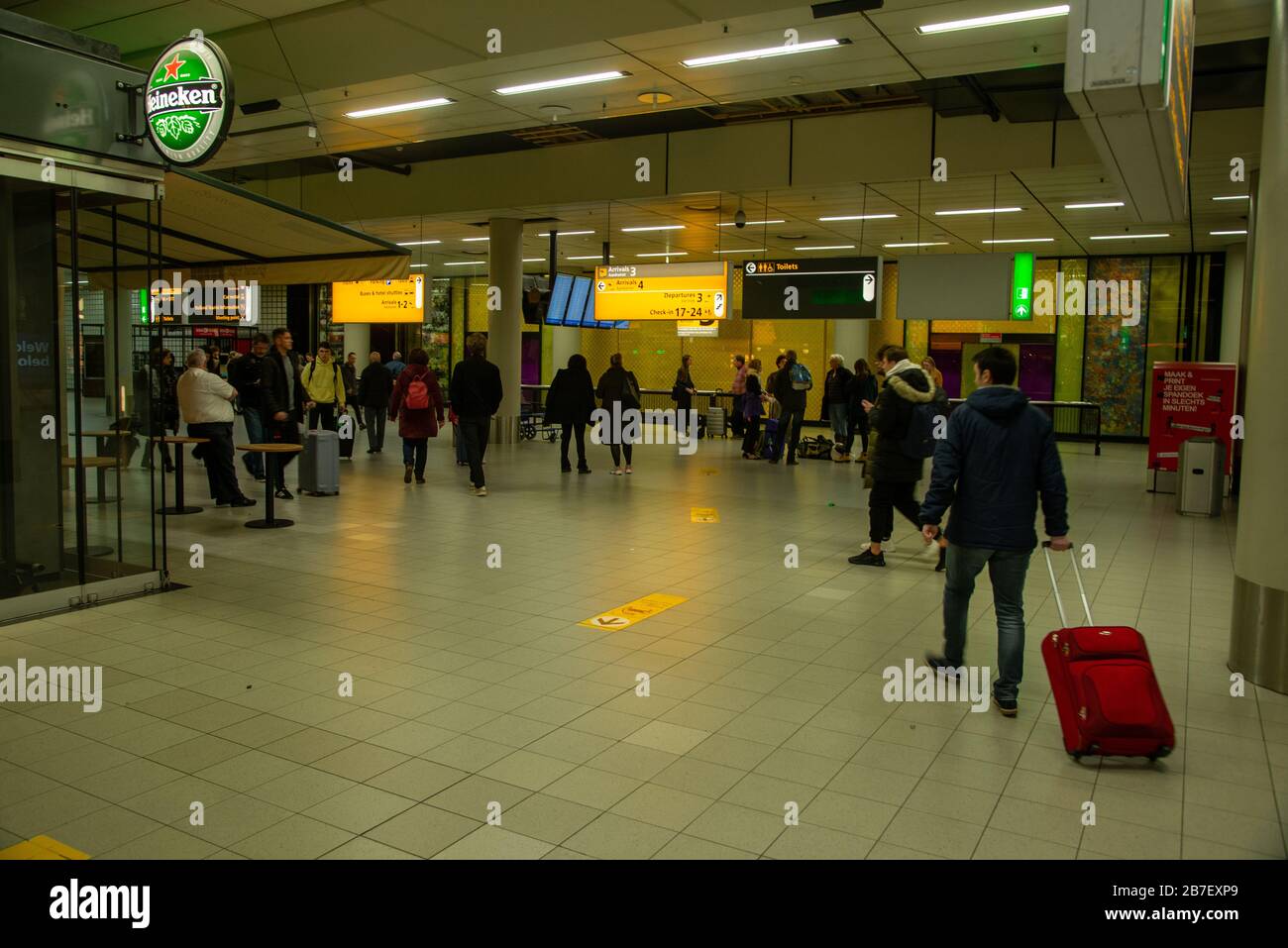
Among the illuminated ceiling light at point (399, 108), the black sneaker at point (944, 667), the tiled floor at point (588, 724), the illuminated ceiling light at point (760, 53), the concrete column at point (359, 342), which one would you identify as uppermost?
the illuminated ceiling light at point (399, 108)

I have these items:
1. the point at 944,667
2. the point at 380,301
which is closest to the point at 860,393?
the point at 380,301

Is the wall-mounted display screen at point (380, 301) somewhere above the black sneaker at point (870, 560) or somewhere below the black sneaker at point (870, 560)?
above

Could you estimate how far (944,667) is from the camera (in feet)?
17.6

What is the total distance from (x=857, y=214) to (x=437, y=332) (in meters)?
18.4

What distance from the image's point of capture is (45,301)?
22.6 feet

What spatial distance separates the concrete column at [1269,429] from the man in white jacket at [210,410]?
8702 millimetres

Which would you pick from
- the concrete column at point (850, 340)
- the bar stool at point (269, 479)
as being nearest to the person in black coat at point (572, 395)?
the bar stool at point (269, 479)

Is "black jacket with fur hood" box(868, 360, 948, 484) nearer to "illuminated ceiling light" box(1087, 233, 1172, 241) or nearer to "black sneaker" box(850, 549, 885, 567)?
"black sneaker" box(850, 549, 885, 567)

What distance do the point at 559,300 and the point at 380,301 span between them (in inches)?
155

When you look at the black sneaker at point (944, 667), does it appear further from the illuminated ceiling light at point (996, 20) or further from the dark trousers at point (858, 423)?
the dark trousers at point (858, 423)

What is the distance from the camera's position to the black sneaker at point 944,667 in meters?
5.32

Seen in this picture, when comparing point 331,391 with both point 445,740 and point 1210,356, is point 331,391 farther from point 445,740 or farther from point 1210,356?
point 1210,356

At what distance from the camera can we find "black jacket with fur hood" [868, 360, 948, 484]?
306 inches
